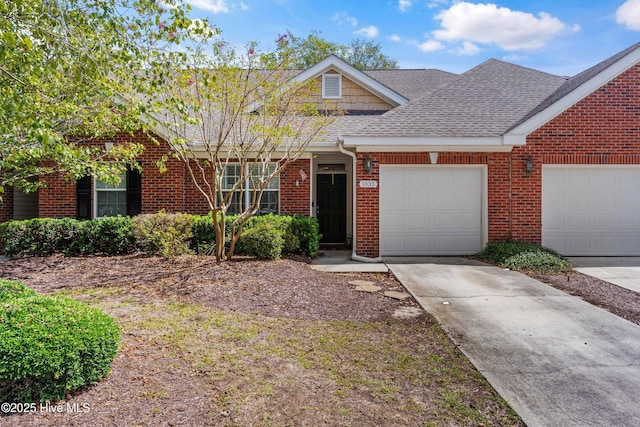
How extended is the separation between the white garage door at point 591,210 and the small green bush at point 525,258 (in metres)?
1.25

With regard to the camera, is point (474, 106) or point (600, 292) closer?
point (600, 292)

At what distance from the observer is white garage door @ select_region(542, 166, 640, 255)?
9.82m

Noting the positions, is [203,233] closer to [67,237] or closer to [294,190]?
[294,190]

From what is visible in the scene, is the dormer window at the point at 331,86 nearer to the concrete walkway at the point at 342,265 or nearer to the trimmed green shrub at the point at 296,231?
the trimmed green shrub at the point at 296,231

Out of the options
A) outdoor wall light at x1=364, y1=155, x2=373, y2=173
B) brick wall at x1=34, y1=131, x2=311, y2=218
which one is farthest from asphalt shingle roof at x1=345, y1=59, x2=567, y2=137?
brick wall at x1=34, y1=131, x2=311, y2=218

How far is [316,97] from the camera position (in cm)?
1266

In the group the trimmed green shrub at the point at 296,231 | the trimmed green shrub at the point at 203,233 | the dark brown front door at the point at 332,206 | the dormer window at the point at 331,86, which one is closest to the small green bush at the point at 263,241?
the trimmed green shrub at the point at 296,231

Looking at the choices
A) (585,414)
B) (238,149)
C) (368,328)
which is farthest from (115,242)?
(585,414)

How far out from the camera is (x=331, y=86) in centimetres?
1276

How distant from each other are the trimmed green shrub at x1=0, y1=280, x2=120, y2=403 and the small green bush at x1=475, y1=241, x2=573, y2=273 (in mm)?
7609

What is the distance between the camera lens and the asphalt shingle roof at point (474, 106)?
9406mm

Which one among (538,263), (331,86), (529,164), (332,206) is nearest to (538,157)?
(529,164)

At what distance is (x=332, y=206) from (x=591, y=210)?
6611mm

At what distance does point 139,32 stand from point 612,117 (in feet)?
32.8
